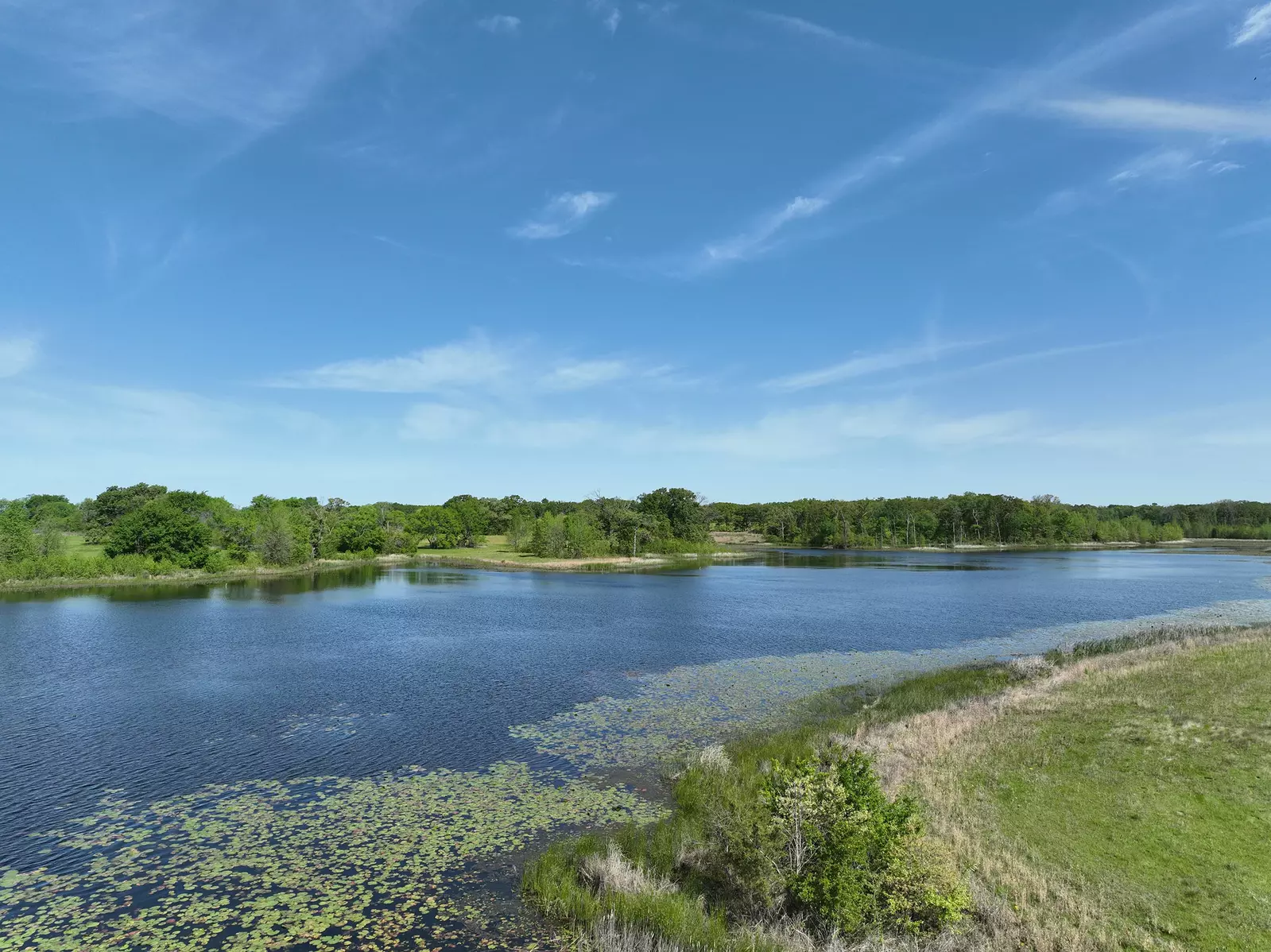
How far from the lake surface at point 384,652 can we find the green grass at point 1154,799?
52.9 feet

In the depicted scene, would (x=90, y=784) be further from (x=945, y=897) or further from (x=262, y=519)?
(x=262, y=519)

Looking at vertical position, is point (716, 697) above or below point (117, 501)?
below

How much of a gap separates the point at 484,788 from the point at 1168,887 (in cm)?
1847

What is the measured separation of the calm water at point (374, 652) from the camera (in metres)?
26.3

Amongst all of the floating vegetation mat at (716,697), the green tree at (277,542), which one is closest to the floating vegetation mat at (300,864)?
the floating vegetation mat at (716,697)

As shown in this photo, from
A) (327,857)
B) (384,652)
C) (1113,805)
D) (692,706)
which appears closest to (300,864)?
(327,857)

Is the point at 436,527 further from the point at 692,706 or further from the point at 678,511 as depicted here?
the point at 692,706

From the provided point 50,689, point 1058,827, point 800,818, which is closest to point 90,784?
point 50,689

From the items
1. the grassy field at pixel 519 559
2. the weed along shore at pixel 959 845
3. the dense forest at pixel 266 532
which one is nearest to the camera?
the weed along shore at pixel 959 845

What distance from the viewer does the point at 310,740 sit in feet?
92.9

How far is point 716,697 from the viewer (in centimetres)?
3541

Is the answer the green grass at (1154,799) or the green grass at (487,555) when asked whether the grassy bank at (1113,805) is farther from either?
the green grass at (487,555)

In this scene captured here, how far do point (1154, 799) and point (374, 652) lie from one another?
4495 cm

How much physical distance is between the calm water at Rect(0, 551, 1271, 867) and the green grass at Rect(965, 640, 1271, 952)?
17690 mm
